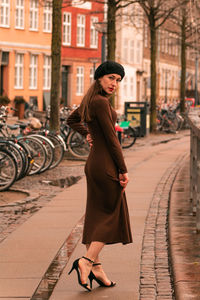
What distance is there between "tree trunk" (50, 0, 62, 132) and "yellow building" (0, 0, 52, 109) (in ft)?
82.5

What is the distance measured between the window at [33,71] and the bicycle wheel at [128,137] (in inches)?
902

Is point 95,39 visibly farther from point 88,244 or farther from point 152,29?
point 88,244

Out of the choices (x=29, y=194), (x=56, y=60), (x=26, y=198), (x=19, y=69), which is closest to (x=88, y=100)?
(x=26, y=198)

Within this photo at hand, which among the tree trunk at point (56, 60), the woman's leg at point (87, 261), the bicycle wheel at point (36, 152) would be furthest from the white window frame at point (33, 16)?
the woman's leg at point (87, 261)

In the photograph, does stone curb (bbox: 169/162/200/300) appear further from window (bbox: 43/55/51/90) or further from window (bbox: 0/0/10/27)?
window (bbox: 43/55/51/90)

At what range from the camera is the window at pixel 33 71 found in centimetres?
4857

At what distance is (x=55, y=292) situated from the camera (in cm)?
639

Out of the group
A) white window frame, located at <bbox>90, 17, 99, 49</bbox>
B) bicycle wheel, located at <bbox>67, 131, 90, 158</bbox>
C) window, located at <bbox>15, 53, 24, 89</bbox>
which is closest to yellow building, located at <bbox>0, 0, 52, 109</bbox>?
window, located at <bbox>15, 53, 24, 89</bbox>

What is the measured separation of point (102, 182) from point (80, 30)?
1928 inches

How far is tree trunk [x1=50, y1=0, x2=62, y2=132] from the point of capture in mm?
19516

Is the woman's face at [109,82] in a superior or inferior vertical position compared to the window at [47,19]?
inferior

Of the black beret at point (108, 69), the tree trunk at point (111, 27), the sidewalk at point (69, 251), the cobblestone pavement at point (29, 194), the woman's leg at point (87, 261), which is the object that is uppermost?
the tree trunk at point (111, 27)

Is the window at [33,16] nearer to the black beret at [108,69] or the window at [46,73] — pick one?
the window at [46,73]

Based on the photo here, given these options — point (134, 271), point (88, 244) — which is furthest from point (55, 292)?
point (134, 271)
